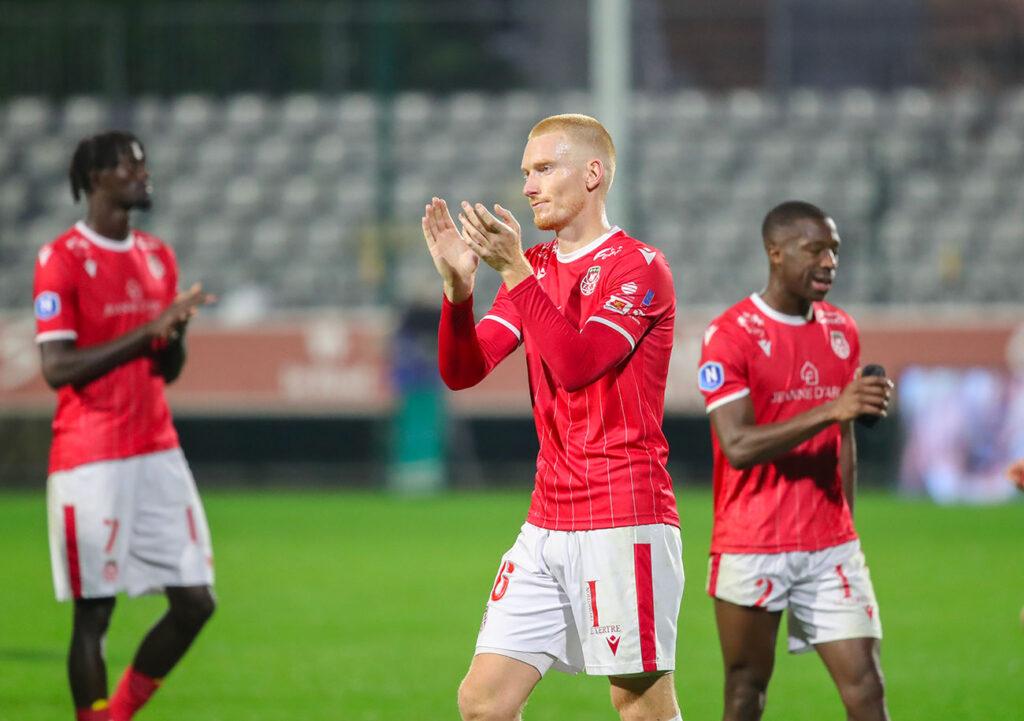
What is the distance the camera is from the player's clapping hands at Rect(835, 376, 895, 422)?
4.48m

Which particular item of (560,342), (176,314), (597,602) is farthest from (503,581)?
(176,314)

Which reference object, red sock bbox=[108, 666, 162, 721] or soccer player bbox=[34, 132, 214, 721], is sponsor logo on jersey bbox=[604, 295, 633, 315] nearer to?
soccer player bbox=[34, 132, 214, 721]

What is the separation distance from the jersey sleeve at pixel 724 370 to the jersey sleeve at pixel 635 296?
0.73m

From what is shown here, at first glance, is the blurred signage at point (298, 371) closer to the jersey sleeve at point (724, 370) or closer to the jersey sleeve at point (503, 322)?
the jersey sleeve at point (724, 370)

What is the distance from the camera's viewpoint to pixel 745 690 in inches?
191

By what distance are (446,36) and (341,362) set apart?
5.62 meters

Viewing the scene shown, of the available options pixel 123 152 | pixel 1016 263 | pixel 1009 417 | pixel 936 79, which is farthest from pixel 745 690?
pixel 936 79

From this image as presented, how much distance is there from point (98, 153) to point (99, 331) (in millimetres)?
709

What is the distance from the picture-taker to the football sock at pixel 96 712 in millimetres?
5422

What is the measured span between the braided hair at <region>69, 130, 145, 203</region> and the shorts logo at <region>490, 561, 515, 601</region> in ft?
8.31

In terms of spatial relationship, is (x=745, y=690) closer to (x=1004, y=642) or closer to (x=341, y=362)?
(x=1004, y=642)

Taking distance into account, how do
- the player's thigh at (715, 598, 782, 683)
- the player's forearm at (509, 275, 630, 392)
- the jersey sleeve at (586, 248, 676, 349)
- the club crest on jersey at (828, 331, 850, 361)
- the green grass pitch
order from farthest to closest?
the green grass pitch → the club crest on jersey at (828, 331, 850, 361) → the player's thigh at (715, 598, 782, 683) → the jersey sleeve at (586, 248, 676, 349) → the player's forearm at (509, 275, 630, 392)

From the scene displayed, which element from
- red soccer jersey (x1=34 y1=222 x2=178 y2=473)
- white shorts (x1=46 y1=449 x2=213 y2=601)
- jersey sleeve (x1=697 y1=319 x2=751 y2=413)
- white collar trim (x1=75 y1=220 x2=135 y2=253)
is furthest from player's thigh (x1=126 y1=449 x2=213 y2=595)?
jersey sleeve (x1=697 y1=319 x2=751 y2=413)

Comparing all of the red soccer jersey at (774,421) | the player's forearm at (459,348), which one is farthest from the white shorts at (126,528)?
the red soccer jersey at (774,421)
